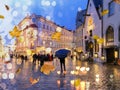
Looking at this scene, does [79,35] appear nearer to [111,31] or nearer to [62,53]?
[111,31]

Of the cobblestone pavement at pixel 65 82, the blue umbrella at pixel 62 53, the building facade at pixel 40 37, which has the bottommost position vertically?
the cobblestone pavement at pixel 65 82

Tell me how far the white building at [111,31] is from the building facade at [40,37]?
138 ft

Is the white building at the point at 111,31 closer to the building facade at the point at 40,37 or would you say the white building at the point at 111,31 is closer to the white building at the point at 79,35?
the white building at the point at 79,35

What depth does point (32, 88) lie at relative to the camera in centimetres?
1390

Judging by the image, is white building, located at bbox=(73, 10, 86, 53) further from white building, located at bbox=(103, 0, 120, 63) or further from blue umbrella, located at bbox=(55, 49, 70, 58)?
blue umbrella, located at bbox=(55, 49, 70, 58)

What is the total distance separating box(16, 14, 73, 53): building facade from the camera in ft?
318

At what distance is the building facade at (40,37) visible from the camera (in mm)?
97000

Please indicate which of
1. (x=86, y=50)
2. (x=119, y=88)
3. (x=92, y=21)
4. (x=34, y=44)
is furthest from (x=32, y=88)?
(x=34, y=44)

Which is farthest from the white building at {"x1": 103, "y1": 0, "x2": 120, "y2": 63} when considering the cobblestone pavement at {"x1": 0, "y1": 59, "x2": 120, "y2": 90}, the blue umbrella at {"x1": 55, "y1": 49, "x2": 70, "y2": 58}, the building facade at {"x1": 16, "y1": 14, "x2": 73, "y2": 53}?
the building facade at {"x1": 16, "y1": 14, "x2": 73, "y2": 53}

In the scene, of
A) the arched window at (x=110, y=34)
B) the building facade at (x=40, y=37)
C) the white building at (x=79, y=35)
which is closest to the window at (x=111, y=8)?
the arched window at (x=110, y=34)

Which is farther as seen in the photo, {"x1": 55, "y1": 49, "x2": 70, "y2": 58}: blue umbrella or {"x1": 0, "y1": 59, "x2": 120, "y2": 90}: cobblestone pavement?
{"x1": 55, "y1": 49, "x2": 70, "y2": 58}: blue umbrella

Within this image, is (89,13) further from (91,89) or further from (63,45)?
(91,89)

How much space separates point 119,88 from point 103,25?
39.0 m

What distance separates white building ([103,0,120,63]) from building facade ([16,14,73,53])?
42.0 meters
